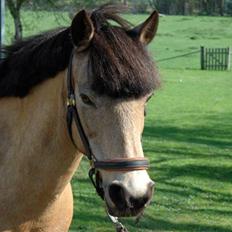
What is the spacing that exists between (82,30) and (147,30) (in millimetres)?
391

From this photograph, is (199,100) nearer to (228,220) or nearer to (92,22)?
(228,220)

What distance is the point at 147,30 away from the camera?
344 centimetres

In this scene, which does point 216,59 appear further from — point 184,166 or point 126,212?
point 126,212

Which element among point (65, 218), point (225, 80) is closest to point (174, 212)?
point (65, 218)

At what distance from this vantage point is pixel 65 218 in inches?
150

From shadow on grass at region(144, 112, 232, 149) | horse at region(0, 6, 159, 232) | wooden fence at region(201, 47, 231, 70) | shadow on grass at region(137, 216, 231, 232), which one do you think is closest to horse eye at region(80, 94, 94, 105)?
horse at region(0, 6, 159, 232)

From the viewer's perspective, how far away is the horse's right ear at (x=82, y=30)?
320 centimetres

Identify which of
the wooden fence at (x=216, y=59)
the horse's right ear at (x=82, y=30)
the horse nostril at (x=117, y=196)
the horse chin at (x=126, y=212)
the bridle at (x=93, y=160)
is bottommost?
the wooden fence at (x=216, y=59)

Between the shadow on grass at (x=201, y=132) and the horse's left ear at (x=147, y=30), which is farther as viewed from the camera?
the shadow on grass at (x=201, y=132)

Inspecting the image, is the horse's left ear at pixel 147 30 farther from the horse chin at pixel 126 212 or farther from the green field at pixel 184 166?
the horse chin at pixel 126 212

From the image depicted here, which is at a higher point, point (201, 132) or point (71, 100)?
point (71, 100)

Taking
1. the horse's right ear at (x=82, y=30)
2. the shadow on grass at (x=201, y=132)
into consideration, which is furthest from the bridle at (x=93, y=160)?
the shadow on grass at (x=201, y=132)

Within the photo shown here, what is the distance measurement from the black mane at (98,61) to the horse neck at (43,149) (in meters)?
0.09

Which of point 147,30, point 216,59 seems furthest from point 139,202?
point 216,59
